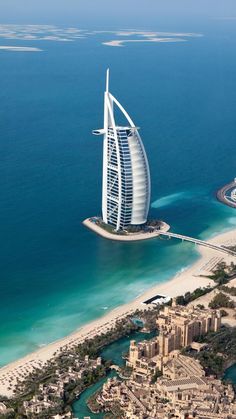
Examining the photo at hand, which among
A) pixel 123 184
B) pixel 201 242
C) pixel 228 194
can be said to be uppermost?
pixel 123 184

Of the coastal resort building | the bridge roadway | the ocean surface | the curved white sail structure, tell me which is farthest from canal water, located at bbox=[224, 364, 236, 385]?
the curved white sail structure

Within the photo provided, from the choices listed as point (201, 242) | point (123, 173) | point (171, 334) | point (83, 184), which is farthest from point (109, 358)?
point (83, 184)

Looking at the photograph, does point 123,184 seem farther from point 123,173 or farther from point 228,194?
point 228,194

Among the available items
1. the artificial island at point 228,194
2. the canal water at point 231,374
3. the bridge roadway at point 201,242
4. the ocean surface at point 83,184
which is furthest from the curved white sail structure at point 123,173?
the canal water at point 231,374

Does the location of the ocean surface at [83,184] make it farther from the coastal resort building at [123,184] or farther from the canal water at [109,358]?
the canal water at [109,358]

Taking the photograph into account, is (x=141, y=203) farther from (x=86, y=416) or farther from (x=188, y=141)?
(x=188, y=141)

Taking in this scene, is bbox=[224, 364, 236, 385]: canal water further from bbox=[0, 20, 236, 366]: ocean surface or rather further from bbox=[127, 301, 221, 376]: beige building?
bbox=[0, 20, 236, 366]: ocean surface
